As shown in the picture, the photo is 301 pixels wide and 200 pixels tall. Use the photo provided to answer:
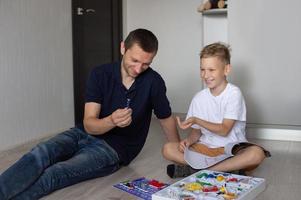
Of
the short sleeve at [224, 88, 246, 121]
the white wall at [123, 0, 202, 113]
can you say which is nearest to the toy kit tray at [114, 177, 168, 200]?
the short sleeve at [224, 88, 246, 121]

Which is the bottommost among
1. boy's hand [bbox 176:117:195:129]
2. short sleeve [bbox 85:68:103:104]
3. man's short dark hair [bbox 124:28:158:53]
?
boy's hand [bbox 176:117:195:129]

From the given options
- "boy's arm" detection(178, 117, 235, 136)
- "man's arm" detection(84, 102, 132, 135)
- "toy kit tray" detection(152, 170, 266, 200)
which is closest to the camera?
"toy kit tray" detection(152, 170, 266, 200)

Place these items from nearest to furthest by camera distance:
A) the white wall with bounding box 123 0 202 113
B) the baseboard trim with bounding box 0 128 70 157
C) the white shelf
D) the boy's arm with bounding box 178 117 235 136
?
the boy's arm with bounding box 178 117 235 136 → the baseboard trim with bounding box 0 128 70 157 → the white shelf → the white wall with bounding box 123 0 202 113

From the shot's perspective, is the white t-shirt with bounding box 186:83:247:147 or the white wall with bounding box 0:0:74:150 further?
the white wall with bounding box 0:0:74:150

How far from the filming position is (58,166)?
4.91 ft

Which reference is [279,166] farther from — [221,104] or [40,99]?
[40,99]

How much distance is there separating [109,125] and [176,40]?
194cm

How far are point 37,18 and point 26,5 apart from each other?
12cm

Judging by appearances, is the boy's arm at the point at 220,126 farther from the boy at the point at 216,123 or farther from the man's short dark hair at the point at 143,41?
the man's short dark hair at the point at 143,41

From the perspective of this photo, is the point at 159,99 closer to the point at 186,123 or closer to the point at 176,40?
the point at 186,123

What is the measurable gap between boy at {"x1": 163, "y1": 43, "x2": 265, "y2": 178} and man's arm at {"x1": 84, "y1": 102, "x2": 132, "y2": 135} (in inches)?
12.9

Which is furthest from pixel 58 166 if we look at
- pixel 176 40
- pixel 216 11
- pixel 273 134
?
pixel 176 40

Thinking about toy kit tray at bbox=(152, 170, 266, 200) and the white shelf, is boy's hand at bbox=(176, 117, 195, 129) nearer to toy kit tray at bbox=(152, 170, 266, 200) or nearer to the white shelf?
toy kit tray at bbox=(152, 170, 266, 200)

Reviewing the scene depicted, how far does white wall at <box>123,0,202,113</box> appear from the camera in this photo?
130 inches
